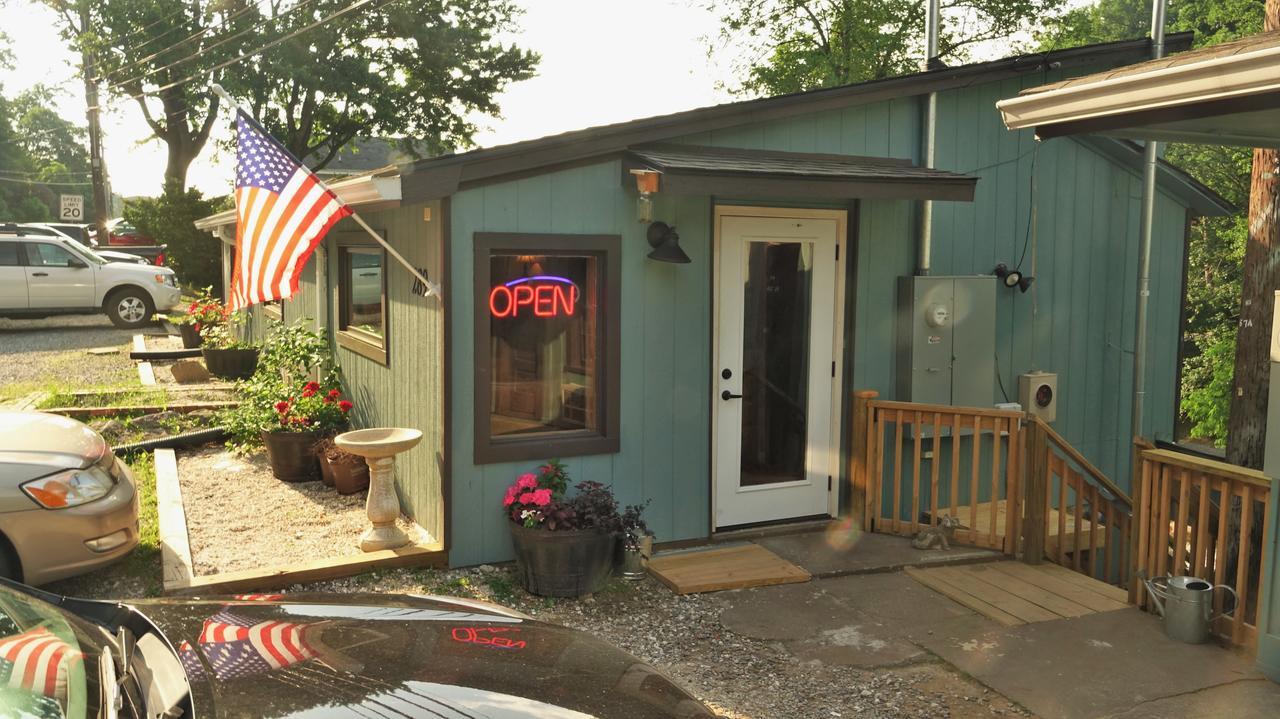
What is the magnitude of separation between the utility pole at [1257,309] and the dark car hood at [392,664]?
21.4 ft

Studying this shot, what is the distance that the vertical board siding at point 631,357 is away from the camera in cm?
636

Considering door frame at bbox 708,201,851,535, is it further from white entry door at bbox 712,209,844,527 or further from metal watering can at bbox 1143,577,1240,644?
metal watering can at bbox 1143,577,1240,644

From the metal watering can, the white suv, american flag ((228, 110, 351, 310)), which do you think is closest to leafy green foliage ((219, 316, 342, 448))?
american flag ((228, 110, 351, 310))

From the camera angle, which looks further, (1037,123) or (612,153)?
(612,153)

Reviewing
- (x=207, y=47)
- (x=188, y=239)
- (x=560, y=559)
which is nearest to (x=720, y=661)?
(x=560, y=559)

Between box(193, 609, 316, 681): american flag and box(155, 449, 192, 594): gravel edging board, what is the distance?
11.7ft

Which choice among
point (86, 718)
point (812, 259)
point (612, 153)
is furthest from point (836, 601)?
point (86, 718)

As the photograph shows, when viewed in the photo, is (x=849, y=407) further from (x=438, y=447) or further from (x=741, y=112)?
(x=438, y=447)

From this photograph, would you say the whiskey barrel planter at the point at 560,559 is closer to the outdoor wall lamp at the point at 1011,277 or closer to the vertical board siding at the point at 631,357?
the vertical board siding at the point at 631,357

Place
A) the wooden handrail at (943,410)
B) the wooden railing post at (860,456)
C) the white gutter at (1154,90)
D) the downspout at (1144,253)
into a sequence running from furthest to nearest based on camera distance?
the downspout at (1144,253)
the wooden railing post at (860,456)
the wooden handrail at (943,410)
the white gutter at (1154,90)

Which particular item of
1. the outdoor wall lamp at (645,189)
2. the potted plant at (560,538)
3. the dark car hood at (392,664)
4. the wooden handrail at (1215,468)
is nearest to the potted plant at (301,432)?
the potted plant at (560,538)

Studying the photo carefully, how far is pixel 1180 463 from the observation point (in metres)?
5.64

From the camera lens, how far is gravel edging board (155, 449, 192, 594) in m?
6.09

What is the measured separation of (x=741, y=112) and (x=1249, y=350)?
4.22m
